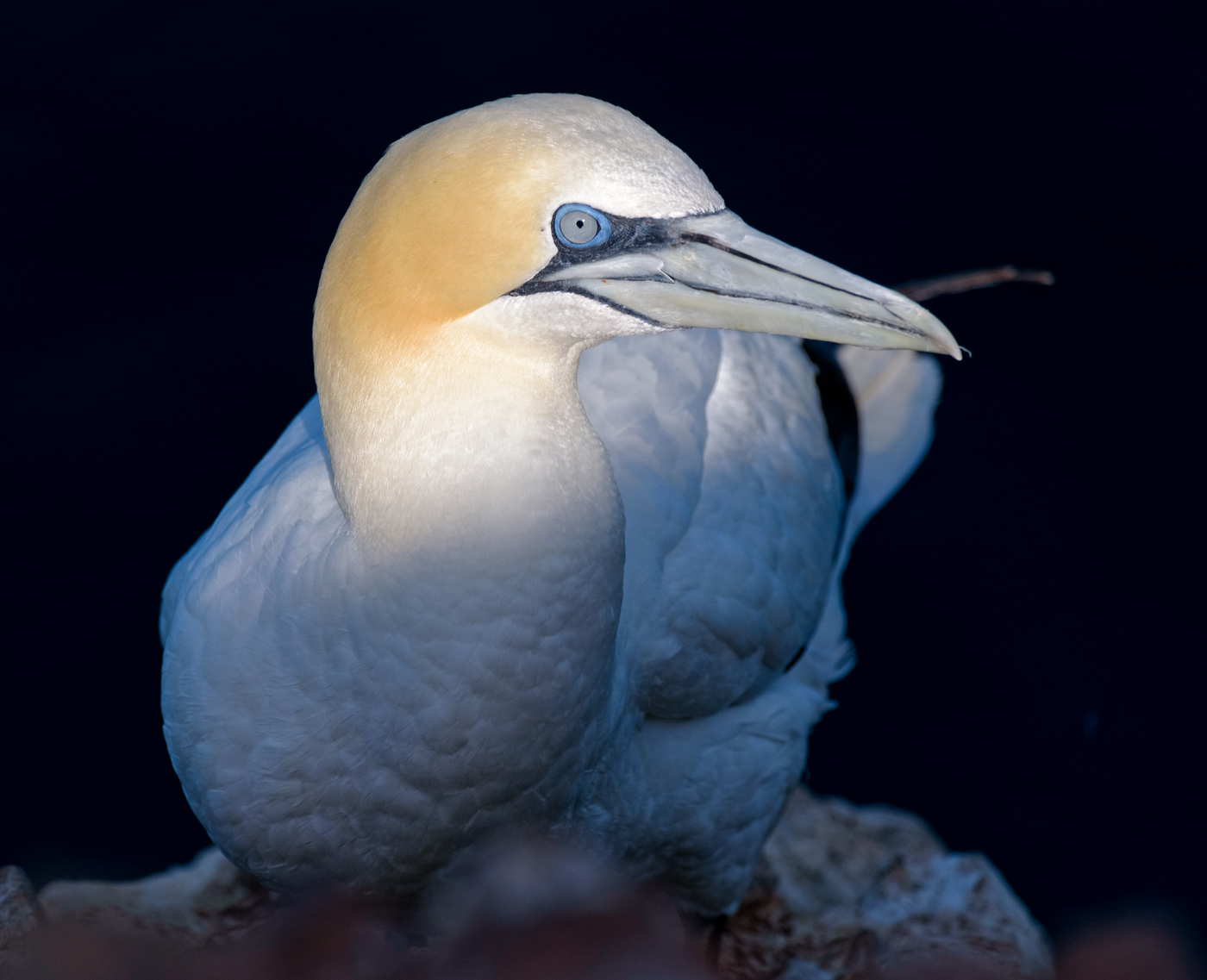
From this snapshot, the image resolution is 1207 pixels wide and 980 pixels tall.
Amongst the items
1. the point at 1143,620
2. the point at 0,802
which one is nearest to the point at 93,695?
the point at 0,802

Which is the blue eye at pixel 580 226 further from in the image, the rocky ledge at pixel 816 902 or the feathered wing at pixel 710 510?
the rocky ledge at pixel 816 902

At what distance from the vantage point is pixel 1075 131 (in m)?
6.66

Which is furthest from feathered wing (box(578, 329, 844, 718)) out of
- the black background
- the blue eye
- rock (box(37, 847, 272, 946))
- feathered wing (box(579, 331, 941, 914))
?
rock (box(37, 847, 272, 946))

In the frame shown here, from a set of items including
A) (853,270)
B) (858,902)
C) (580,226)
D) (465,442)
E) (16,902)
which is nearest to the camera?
(580,226)

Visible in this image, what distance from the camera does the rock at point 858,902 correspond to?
14.2ft

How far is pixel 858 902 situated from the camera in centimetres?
453

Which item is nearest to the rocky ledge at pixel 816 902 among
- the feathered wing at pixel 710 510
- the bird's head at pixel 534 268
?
the feathered wing at pixel 710 510

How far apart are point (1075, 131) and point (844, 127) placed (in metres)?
1.22

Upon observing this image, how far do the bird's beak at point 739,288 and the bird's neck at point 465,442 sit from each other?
0.18m

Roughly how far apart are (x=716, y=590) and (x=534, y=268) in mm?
1454

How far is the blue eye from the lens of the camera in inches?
92.5

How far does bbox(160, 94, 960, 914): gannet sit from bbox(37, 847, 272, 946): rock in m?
1.20

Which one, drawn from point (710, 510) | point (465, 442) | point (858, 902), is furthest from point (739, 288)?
point (858, 902)

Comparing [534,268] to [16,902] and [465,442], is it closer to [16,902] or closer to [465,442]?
[465,442]
